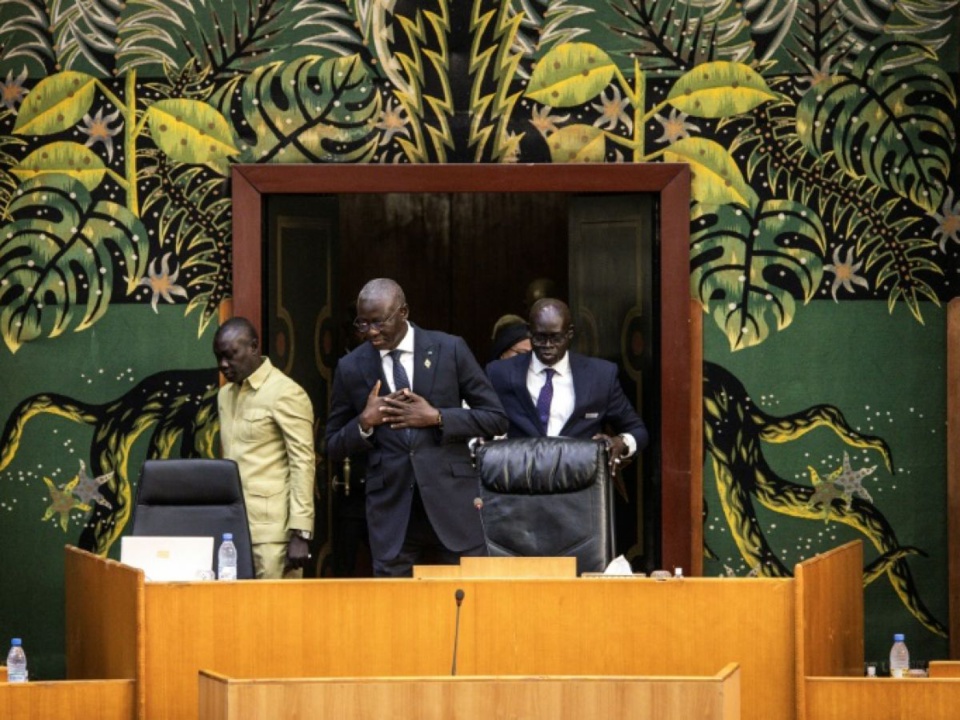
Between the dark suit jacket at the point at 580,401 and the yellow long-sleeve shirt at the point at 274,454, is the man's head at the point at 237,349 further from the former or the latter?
the dark suit jacket at the point at 580,401

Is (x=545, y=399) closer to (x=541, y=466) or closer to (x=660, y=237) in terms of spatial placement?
(x=541, y=466)

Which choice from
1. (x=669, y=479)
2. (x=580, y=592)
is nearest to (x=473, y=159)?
(x=669, y=479)

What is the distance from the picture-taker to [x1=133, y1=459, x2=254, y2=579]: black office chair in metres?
7.52

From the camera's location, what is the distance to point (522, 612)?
654cm

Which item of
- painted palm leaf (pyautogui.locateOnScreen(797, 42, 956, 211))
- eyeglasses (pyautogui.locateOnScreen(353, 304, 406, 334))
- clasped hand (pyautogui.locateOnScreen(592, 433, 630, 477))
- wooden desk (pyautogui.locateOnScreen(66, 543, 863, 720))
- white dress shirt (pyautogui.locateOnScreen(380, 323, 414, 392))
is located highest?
painted palm leaf (pyautogui.locateOnScreen(797, 42, 956, 211))

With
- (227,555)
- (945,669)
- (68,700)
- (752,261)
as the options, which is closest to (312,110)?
(752,261)

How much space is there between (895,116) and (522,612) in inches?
143

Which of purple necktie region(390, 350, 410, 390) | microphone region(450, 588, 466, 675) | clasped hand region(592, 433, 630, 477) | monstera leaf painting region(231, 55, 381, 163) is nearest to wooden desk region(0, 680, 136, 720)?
microphone region(450, 588, 466, 675)

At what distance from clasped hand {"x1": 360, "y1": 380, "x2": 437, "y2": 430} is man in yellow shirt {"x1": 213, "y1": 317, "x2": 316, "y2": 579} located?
1.48 ft

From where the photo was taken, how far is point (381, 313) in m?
7.65

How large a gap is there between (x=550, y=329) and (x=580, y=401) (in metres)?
0.31

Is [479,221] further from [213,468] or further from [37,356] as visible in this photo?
[213,468]

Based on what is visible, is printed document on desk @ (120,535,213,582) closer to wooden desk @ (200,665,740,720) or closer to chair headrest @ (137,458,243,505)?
chair headrest @ (137,458,243,505)

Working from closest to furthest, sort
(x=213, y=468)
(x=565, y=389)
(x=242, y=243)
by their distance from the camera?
(x=213, y=468) → (x=565, y=389) → (x=242, y=243)
